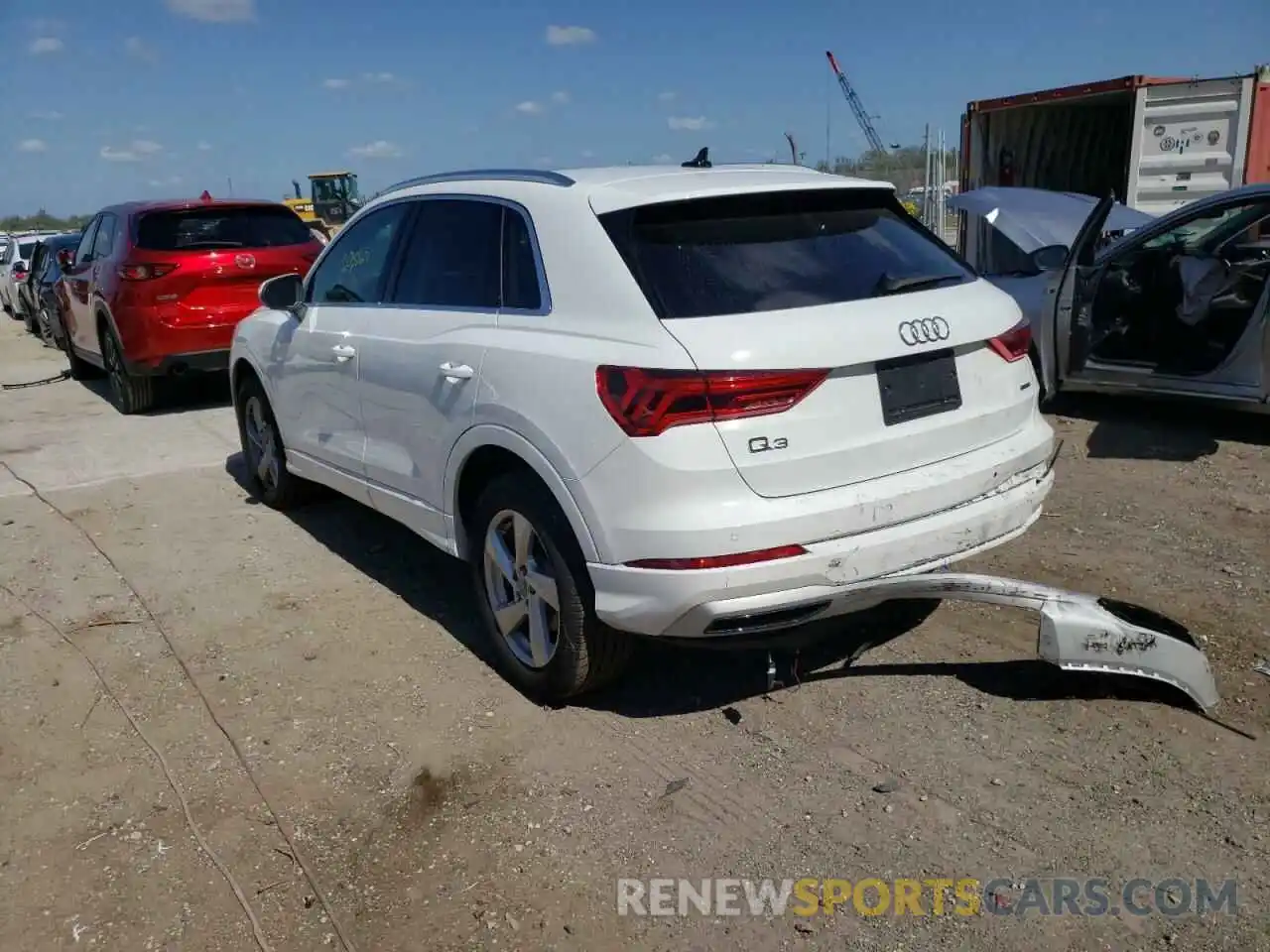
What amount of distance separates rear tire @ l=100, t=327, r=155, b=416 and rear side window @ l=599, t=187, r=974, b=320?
7.46 m

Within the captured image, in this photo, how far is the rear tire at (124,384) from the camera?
9.52 meters

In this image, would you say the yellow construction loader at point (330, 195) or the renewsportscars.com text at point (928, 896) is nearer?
the renewsportscars.com text at point (928, 896)

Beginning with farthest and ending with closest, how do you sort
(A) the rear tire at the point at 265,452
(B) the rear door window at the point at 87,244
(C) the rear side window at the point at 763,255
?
(B) the rear door window at the point at 87,244, (A) the rear tire at the point at 265,452, (C) the rear side window at the point at 763,255

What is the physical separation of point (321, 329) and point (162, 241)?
4.96 metres

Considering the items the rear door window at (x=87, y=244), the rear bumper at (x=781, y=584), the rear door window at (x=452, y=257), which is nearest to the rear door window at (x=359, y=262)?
the rear door window at (x=452, y=257)

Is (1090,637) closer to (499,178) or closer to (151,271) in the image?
(499,178)

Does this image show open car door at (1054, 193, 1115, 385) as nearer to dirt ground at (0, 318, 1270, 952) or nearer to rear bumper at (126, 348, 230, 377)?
dirt ground at (0, 318, 1270, 952)

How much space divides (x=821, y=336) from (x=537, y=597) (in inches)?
50.9

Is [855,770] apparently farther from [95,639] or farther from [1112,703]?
[95,639]

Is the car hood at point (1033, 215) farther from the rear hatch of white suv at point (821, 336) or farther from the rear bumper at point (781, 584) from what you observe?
the rear bumper at point (781, 584)

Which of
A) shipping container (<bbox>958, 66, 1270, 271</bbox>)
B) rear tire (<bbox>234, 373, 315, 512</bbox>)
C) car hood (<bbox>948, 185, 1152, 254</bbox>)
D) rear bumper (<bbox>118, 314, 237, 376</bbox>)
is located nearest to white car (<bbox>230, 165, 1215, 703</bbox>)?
rear tire (<bbox>234, 373, 315, 512</bbox>)

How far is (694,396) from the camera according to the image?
118 inches

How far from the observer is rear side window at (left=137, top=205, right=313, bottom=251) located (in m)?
9.11

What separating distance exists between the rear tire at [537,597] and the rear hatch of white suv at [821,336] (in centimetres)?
64
